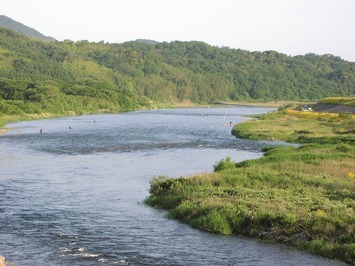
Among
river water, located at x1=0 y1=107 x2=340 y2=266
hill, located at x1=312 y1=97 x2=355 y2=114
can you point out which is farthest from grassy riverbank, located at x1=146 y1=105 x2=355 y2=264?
hill, located at x1=312 y1=97 x2=355 y2=114

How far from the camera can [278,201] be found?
1378 inches

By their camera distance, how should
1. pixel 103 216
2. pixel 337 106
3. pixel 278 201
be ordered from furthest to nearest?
1. pixel 337 106
2. pixel 103 216
3. pixel 278 201

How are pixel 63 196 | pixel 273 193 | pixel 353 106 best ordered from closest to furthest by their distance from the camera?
pixel 273 193, pixel 63 196, pixel 353 106

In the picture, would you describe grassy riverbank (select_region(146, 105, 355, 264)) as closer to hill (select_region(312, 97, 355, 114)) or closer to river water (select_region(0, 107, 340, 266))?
river water (select_region(0, 107, 340, 266))

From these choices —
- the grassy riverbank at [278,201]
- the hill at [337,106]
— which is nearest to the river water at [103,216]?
the grassy riverbank at [278,201]

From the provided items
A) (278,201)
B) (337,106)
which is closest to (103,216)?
(278,201)

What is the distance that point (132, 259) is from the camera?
89.1ft

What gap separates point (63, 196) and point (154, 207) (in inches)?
348

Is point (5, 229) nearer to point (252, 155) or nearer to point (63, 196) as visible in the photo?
point (63, 196)

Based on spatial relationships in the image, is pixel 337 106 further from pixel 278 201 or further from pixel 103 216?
pixel 103 216

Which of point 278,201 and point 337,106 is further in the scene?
point 337,106

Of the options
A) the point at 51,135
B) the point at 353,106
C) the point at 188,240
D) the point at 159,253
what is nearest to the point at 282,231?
the point at 188,240

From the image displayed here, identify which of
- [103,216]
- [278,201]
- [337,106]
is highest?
[337,106]

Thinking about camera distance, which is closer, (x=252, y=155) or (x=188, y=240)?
(x=188, y=240)
